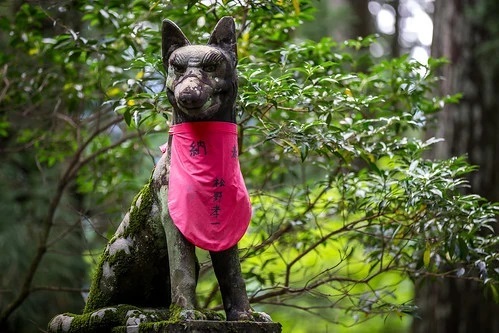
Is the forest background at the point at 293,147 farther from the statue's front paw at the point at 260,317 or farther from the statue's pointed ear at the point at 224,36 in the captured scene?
the statue's front paw at the point at 260,317

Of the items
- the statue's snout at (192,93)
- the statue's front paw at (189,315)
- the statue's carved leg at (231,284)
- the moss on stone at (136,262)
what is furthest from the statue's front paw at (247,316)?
the statue's snout at (192,93)

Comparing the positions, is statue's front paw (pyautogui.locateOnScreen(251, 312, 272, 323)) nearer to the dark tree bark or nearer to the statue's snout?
the statue's snout

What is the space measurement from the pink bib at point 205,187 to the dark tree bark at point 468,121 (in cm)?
529

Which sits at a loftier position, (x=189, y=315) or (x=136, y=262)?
(x=136, y=262)

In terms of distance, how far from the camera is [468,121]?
8.75m

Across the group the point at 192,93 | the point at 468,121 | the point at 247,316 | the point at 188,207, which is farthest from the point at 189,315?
the point at 468,121

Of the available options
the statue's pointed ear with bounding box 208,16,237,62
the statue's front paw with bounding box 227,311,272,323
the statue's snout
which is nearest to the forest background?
the statue's pointed ear with bounding box 208,16,237,62

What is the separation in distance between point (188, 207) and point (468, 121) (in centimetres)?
594

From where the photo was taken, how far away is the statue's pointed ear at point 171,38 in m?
3.73

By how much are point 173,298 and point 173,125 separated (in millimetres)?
830

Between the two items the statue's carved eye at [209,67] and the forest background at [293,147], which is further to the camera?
the forest background at [293,147]

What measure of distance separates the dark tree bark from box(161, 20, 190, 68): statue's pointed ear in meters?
5.38

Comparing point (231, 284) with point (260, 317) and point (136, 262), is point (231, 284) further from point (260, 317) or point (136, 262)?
point (136, 262)

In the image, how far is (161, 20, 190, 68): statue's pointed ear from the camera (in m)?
3.73
